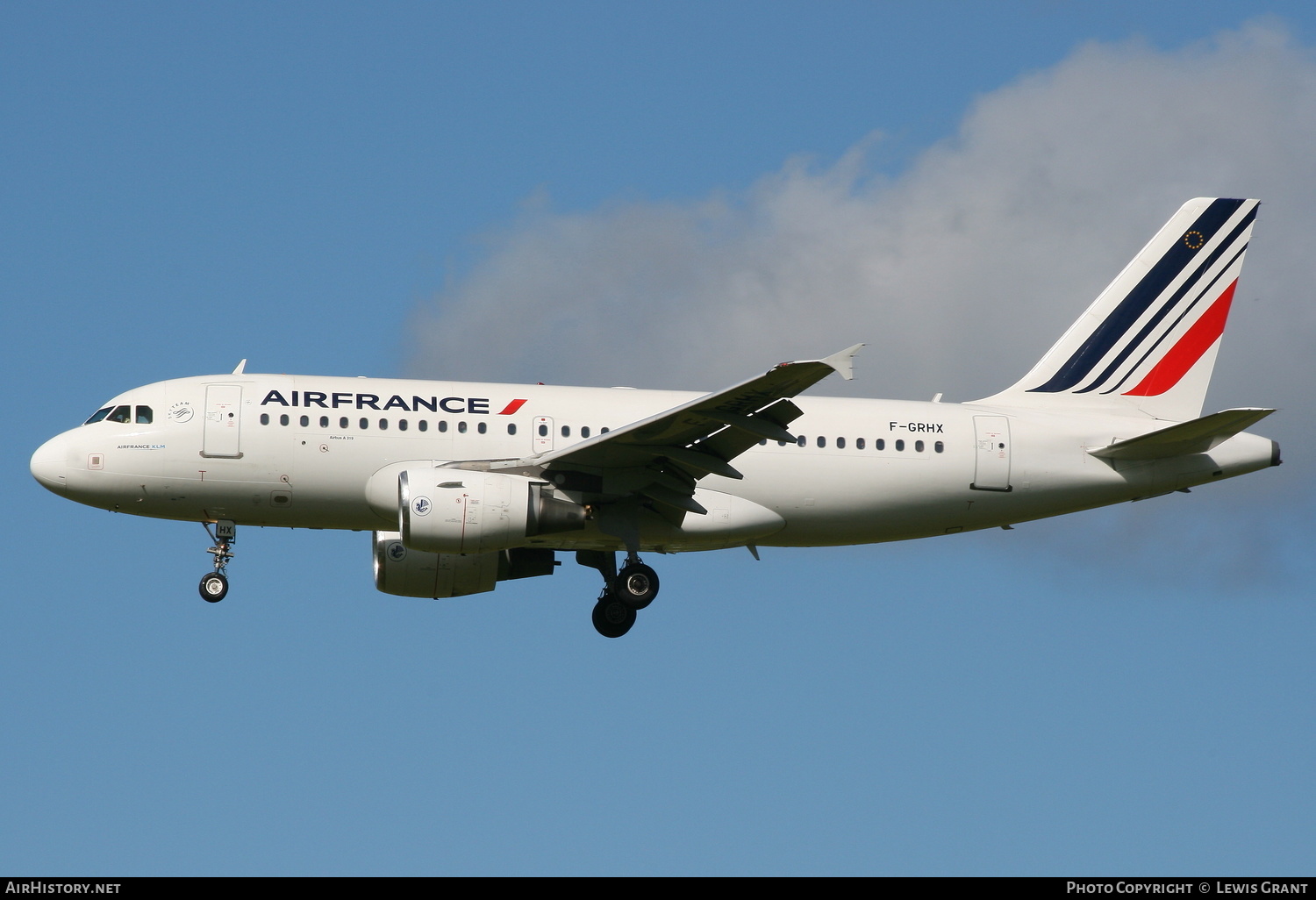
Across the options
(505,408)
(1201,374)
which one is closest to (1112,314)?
(1201,374)

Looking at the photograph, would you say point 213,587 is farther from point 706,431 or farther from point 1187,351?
point 1187,351

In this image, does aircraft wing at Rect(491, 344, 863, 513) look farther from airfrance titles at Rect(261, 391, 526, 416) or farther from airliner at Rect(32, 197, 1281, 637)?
airfrance titles at Rect(261, 391, 526, 416)

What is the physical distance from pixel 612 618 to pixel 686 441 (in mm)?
5093

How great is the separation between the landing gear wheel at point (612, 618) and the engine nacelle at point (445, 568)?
5.98ft

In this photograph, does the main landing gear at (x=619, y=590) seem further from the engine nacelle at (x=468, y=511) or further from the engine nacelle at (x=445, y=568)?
the engine nacelle at (x=468, y=511)

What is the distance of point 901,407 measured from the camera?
35.5 metres

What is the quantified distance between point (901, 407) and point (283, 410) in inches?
499

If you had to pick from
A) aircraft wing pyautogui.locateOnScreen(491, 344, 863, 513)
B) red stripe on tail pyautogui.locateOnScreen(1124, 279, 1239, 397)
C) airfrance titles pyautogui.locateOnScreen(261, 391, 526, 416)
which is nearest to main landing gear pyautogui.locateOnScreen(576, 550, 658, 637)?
aircraft wing pyautogui.locateOnScreen(491, 344, 863, 513)

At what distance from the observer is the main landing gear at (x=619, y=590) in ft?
113

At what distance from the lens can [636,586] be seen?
34.4m

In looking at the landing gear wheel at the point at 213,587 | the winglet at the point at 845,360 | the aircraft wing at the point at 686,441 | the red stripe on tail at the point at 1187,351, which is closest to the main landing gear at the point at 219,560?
the landing gear wheel at the point at 213,587

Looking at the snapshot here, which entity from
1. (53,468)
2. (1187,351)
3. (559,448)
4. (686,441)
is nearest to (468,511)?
(559,448)

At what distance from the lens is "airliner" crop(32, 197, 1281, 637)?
3200 centimetres

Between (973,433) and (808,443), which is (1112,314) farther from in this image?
(808,443)
